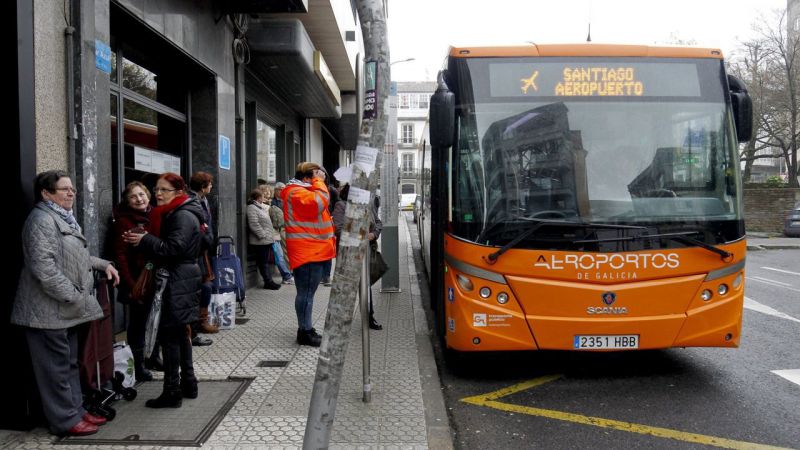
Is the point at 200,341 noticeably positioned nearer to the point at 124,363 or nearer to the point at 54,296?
the point at 124,363

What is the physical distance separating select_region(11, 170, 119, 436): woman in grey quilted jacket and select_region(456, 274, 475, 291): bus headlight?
2854 millimetres

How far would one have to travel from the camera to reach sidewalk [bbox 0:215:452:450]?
4.18 meters

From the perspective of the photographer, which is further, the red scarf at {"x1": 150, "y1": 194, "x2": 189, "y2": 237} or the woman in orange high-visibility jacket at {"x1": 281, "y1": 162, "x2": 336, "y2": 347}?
the woman in orange high-visibility jacket at {"x1": 281, "y1": 162, "x2": 336, "y2": 347}

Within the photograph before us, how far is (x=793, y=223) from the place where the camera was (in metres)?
24.8

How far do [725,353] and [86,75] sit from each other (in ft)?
21.4

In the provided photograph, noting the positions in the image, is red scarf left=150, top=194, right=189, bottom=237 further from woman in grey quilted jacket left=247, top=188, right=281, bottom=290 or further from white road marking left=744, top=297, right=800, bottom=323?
white road marking left=744, top=297, right=800, bottom=323

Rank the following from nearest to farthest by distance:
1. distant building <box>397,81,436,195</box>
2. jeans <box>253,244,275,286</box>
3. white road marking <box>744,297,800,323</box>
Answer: white road marking <box>744,297,800,323</box>, jeans <box>253,244,275,286</box>, distant building <box>397,81,436,195</box>

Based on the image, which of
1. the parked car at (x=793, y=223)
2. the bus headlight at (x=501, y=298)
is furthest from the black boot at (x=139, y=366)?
the parked car at (x=793, y=223)


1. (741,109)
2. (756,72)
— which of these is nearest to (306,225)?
(741,109)

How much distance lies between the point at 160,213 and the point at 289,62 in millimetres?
6168

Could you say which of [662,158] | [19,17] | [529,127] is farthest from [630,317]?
[19,17]

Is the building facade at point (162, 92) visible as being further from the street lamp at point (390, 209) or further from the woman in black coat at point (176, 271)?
the street lamp at point (390, 209)

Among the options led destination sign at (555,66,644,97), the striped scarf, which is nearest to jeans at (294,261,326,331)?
the striped scarf

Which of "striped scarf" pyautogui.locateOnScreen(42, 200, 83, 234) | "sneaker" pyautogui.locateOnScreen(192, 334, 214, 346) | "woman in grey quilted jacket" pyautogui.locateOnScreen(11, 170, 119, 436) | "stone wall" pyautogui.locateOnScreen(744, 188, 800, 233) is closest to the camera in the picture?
"woman in grey quilted jacket" pyautogui.locateOnScreen(11, 170, 119, 436)
